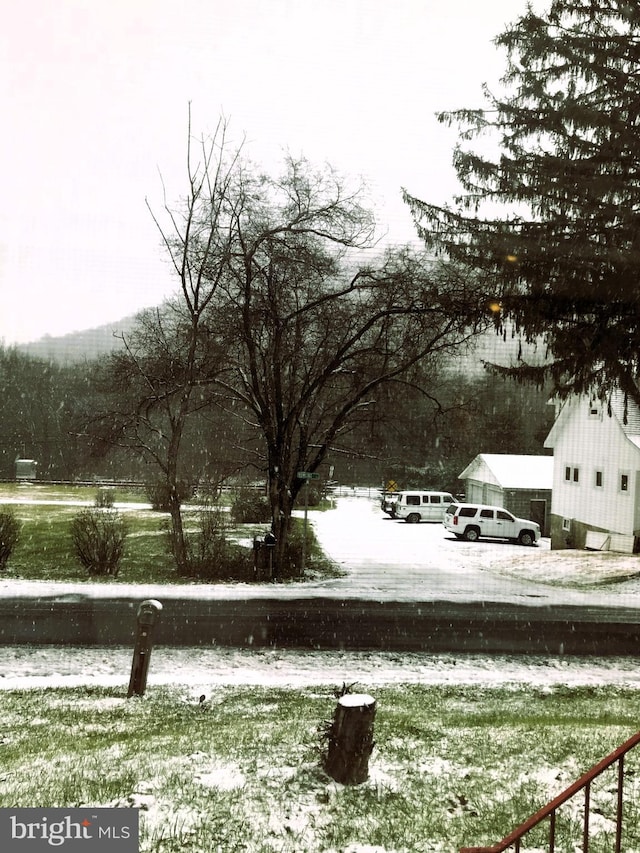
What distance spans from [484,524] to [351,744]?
42.9 feet

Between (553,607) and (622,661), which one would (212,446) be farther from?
(622,661)

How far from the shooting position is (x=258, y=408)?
434 inches

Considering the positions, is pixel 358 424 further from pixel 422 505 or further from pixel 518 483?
pixel 518 483

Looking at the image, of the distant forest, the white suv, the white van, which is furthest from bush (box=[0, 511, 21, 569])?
the white van

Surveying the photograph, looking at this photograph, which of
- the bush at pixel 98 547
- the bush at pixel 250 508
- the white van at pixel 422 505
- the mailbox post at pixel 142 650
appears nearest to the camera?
the mailbox post at pixel 142 650

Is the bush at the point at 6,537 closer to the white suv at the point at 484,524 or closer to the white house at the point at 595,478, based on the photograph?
the white suv at the point at 484,524

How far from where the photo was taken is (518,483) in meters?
16.8

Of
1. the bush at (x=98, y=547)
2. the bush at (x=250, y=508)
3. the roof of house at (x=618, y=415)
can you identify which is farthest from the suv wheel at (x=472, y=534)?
the bush at (x=98, y=547)

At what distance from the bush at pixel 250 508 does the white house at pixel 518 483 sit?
583 centimetres

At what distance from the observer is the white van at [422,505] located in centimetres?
1708

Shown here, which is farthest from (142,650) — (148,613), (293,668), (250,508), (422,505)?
(422,505)

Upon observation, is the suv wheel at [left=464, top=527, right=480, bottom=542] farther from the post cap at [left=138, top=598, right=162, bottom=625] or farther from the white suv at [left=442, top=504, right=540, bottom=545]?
the post cap at [left=138, top=598, right=162, bottom=625]

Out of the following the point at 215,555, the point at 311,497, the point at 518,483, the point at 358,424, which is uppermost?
the point at 358,424

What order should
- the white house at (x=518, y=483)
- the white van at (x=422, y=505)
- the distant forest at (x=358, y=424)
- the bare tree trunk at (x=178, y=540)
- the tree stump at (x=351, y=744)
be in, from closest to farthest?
the tree stump at (x=351, y=744) < the bare tree trunk at (x=178, y=540) < the distant forest at (x=358, y=424) < the white house at (x=518, y=483) < the white van at (x=422, y=505)
